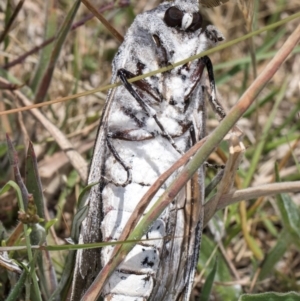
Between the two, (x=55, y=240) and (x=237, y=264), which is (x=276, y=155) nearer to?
(x=237, y=264)

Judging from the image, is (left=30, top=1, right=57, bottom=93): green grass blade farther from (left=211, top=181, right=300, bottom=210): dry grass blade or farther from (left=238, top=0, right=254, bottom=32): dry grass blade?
(left=211, top=181, right=300, bottom=210): dry grass blade

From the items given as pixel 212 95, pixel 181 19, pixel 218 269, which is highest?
pixel 181 19

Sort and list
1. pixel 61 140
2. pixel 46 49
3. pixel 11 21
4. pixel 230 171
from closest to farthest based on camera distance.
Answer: pixel 230 171 → pixel 11 21 → pixel 61 140 → pixel 46 49

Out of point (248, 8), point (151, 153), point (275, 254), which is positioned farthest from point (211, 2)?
point (275, 254)

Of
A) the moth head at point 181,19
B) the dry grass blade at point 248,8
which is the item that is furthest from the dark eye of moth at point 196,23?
the dry grass blade at point 248,8

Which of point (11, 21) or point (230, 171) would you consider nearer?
point (230, 171)

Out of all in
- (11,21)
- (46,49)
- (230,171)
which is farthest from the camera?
(46,49)

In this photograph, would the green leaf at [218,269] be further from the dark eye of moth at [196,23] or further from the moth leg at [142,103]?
the dark eye of moth at [196,23]

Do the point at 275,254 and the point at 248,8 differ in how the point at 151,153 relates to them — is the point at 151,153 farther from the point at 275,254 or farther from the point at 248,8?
the point at 275,254

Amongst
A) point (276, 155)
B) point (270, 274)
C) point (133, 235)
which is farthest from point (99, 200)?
point (276, 155)
